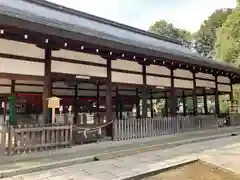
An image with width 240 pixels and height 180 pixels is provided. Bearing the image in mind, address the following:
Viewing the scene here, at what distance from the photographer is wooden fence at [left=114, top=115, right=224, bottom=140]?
402 inches

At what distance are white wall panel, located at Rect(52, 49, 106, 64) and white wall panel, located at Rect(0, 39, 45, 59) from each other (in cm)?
56

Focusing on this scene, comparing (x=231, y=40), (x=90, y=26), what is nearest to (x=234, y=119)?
(x=231, y=40)

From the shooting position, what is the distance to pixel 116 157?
769cm

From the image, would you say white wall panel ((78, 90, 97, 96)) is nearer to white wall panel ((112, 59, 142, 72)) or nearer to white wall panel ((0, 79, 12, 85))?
white wall panel ((0, 79, 12, 85))

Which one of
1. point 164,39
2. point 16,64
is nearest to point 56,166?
point 16,64

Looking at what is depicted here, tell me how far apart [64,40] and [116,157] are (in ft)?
12.9

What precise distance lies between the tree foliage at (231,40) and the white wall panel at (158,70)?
7.61 metres

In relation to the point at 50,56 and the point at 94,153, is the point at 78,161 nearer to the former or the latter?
the point at 94,153

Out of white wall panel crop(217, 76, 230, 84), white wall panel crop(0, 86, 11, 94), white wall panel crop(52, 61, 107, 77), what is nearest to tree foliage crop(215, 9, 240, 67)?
white wall panel crop(217, 76, 230, 84)

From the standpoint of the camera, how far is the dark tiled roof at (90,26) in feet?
26.7

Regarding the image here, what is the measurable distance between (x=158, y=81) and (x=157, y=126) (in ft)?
7.78

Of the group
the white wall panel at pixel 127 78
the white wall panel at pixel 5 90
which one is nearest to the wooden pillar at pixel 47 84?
the white wall panel at pixel 127 78

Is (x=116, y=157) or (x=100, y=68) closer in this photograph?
(x=116, y=157)

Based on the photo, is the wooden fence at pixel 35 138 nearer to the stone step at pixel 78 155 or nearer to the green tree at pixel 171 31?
the stone step at pixel 78 155
